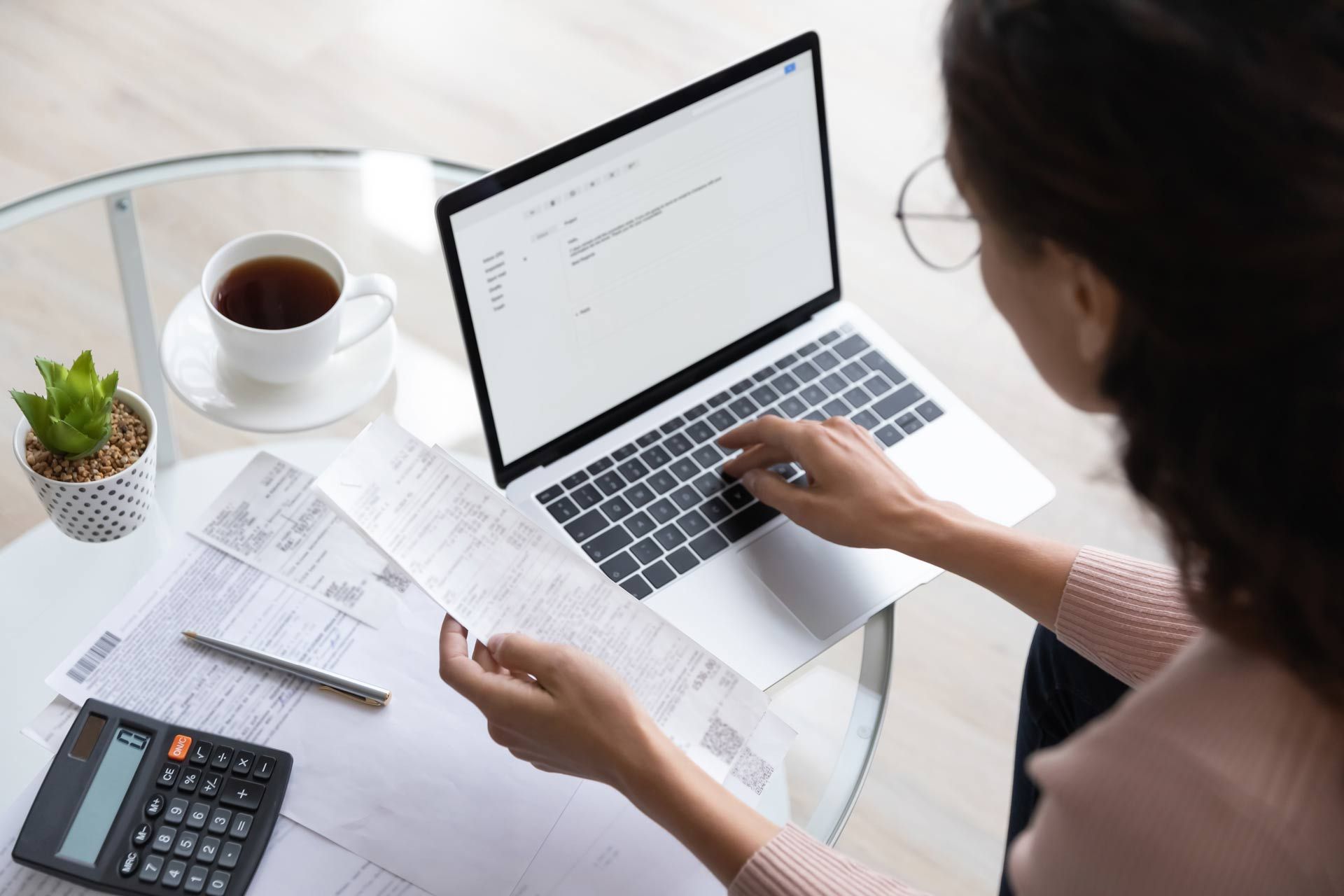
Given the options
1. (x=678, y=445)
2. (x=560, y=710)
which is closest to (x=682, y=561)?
(x=678, y=445)

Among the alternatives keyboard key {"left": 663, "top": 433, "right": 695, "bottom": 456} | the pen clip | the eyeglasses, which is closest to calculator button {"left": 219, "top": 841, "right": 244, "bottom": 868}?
the pen clip

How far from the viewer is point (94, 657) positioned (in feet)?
2.82

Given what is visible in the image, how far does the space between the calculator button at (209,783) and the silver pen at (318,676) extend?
0.10 metres

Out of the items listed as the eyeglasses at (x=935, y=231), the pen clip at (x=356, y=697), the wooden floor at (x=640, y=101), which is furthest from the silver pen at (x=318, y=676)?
the eyeglasses at (x=935, y=231)

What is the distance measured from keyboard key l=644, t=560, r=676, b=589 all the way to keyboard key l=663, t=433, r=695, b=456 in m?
0.13

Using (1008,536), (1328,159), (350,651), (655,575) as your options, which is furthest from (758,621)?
(1328,159)

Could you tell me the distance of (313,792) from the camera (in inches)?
31.9

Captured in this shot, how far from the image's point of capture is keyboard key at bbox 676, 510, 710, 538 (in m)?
1.01

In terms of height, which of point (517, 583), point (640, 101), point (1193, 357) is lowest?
point (640, 101)

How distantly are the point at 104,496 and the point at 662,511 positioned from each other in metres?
0.45

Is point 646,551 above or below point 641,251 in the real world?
below

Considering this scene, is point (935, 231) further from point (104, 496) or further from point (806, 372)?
point (104, 496)

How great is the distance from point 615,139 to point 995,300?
15.2 inches

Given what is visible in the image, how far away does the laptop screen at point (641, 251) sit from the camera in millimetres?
944
